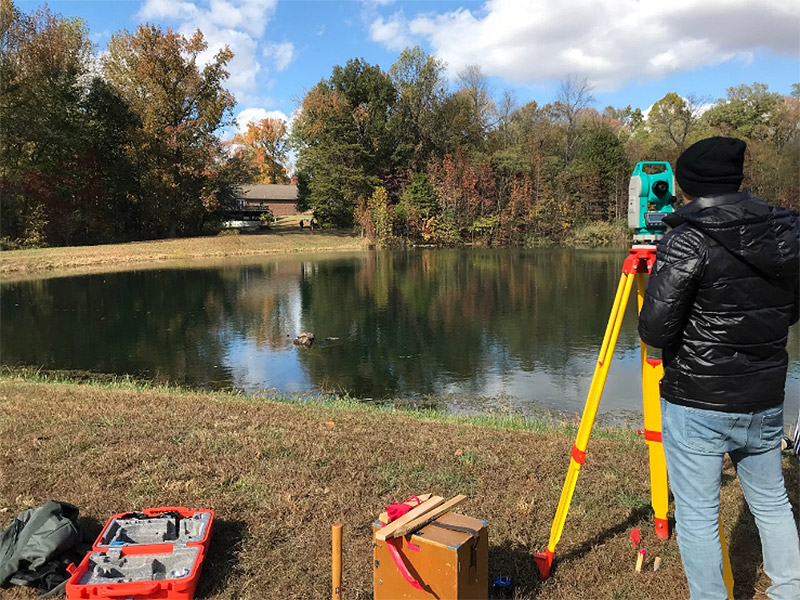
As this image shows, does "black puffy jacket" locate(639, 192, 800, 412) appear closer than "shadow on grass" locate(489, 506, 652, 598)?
Yes

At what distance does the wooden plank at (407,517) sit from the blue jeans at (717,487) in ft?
3.37

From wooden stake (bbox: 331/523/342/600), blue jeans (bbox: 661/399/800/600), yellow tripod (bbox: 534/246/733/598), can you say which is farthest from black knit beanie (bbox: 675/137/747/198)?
wooden stake (bbox: 331/523/342/600)

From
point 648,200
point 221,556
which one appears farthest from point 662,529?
point 221,556

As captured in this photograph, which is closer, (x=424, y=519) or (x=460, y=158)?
(x=424, y=519)

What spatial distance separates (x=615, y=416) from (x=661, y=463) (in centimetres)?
552

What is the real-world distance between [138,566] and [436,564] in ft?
5.22

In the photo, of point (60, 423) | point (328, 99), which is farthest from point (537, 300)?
point (328, 99)

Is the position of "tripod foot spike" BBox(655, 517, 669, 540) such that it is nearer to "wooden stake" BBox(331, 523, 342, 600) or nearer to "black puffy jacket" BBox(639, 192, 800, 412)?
"black puffy jacket" BBox(639, 192, 800, 412)

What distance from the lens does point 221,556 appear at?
3.20 m

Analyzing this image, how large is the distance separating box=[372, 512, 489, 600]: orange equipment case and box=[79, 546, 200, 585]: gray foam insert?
1053mm

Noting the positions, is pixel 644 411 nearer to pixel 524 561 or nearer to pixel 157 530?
pixel 524 561

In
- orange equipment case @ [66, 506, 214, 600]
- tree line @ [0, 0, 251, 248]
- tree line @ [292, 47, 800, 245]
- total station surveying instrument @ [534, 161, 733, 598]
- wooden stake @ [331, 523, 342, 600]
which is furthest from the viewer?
tree line @ [292, 47, 800, 245]

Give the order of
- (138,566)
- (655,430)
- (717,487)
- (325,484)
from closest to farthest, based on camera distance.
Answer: (717,487), (138,566), (655,430), (325,484)

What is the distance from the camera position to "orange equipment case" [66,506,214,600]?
107 inches
